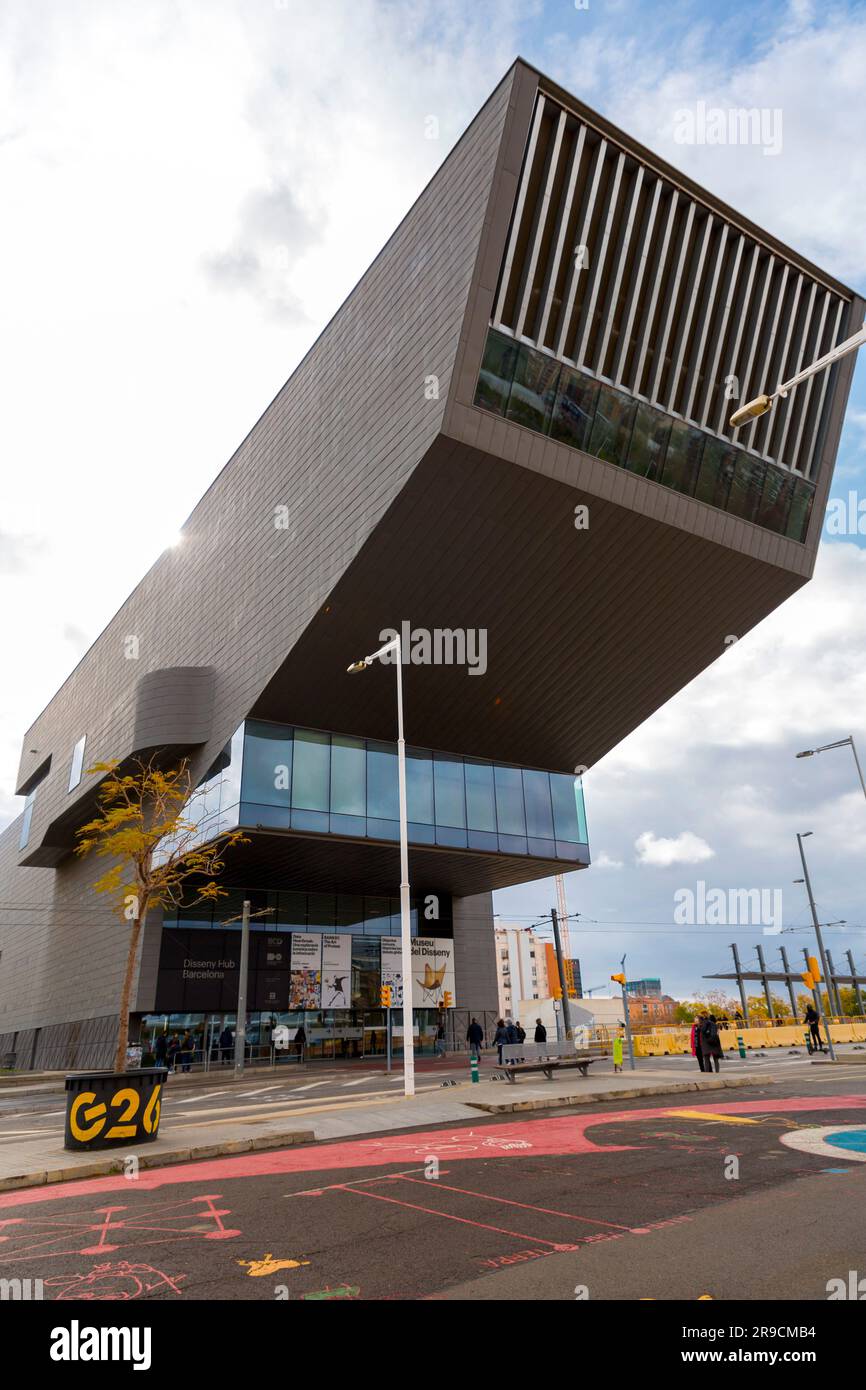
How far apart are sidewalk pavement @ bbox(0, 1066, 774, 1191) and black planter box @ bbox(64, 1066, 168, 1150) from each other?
0.20 meters

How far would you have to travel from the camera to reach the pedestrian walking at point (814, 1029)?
2781 cm

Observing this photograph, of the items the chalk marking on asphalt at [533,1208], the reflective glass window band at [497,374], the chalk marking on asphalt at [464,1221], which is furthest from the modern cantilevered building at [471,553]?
the chalk marking on asphalt at [464,1221]

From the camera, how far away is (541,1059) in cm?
Answer: 2214

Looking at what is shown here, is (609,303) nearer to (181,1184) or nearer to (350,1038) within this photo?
(181,1184)

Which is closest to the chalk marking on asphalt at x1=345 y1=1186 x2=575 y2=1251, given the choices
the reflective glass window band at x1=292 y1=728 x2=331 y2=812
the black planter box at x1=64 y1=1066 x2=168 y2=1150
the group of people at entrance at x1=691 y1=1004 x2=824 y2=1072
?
the black planter box at x1=64 y1=1066 x2=168 y2=1150

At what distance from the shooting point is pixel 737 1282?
4859mm

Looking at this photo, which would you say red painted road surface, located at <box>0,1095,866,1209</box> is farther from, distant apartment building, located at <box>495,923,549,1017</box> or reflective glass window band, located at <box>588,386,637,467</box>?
distant apartment building, located at <box>495,923,549,1017</box>

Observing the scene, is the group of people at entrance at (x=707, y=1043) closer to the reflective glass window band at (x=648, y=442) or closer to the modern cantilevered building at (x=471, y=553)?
the modern cantilevered building at (x=471, y=553)

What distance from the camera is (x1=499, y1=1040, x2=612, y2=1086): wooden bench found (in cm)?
1956

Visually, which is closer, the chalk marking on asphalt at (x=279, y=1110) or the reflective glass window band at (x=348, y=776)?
the chalk marking on asphalt at (x=279, y=1110)

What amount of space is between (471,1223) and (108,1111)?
7092mm

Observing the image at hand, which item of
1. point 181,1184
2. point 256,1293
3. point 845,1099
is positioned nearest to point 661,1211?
point 256,1293

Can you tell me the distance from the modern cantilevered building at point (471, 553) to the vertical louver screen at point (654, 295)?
0.10m
